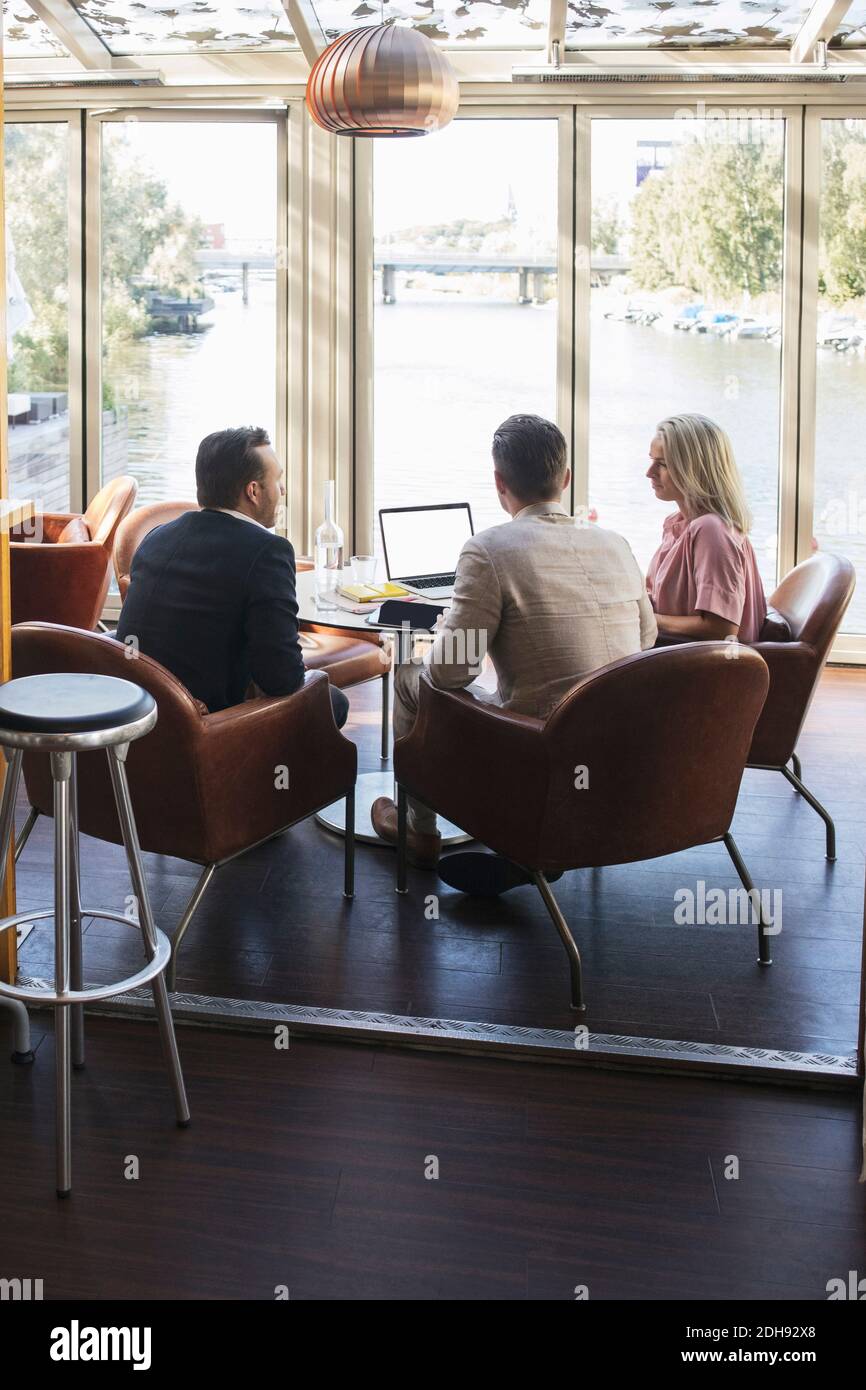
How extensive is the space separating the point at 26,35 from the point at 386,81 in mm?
3314

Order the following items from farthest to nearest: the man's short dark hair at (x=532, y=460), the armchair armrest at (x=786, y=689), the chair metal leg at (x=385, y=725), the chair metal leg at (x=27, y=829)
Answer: the chair metal leg at (x=385, y=725) < the armchair armrest at (x=786, y=689) < the chair metal leg at (x=27, y=829) < the man's short dark hair at (x=532, y=460)

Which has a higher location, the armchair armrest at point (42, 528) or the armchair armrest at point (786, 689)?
the armchair armrest at point (42, 528)

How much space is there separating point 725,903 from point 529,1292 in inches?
68.0

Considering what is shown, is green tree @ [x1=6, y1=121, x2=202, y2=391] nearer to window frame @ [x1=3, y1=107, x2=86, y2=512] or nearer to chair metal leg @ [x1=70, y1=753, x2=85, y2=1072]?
window frame @ [x1=3, y1=107, x2=86, y2=512]

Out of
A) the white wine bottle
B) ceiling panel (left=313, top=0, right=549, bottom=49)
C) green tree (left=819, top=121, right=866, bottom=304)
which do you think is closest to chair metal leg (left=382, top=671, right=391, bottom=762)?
the white wine bottle

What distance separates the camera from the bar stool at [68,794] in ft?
7.97

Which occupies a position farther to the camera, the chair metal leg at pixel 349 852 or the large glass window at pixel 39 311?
the large glass window at pixel 39 311

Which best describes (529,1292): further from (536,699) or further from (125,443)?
(125,443)

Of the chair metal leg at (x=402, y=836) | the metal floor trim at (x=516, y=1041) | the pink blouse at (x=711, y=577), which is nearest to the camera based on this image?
the metal floor trim at (x=516, y=1041)

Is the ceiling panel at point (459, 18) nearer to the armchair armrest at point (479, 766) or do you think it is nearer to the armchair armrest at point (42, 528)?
the armchair armrest at point (42, 528)

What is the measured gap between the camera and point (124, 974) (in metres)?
3.35

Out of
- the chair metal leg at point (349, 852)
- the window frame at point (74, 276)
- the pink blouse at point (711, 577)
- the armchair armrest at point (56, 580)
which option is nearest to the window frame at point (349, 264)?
the window frame at point (74, 276)

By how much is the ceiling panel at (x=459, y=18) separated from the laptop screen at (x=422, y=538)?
99.4 inches

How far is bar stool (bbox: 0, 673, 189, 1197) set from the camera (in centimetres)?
243
